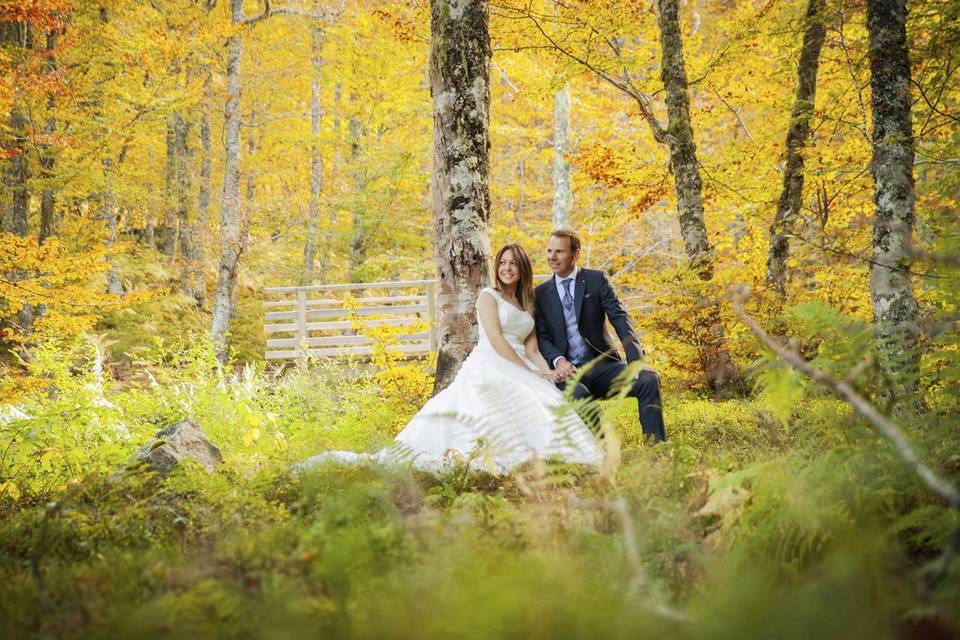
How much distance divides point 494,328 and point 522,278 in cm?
48

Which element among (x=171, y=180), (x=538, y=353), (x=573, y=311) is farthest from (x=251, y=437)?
(x=171, y=180)

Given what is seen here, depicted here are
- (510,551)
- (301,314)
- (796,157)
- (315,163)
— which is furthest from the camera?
(315,163)

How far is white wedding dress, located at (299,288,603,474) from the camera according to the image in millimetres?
3576

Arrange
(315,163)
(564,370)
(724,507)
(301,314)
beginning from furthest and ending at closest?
1. (315,163)
2. (301,314)
3. (564,370)
4. (724,507)

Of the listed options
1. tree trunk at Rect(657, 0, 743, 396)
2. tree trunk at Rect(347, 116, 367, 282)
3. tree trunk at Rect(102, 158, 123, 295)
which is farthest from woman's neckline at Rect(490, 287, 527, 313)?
tree trunk at Rect(347, 116, 367, 282)

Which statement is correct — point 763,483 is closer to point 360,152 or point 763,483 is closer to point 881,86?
point 881,86

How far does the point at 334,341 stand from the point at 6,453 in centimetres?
1070

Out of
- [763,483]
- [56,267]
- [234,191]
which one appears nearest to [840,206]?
[763,483]

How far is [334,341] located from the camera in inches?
598

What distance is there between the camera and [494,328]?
4773 millimetres

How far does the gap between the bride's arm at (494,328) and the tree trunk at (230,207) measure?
33.0 ft

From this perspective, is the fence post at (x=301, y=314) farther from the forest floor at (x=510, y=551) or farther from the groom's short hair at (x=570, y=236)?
the forest floor at (x=510, y=551)

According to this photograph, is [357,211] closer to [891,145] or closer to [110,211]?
[110,211]

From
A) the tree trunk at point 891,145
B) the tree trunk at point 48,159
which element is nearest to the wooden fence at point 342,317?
the tree trunk at point 48,159
